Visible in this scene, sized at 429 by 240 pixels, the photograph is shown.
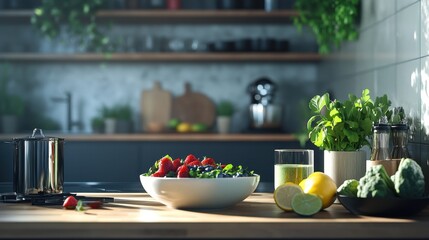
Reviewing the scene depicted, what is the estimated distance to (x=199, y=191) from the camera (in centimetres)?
208

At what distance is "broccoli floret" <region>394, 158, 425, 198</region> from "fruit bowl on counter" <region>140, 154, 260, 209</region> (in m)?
0.42

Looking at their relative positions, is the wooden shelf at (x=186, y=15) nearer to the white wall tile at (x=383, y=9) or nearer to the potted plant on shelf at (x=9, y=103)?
the potted plant on shelf at (x=9, y=103)

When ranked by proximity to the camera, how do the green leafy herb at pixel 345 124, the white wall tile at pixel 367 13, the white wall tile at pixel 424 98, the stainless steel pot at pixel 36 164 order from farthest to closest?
the white wall tile at pixel 367 13
the white wall tile at pixel 424 98
the green leafy herb at pixel 345 124
the stainless steel pot at pixel 36 164

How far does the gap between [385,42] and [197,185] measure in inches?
66.6

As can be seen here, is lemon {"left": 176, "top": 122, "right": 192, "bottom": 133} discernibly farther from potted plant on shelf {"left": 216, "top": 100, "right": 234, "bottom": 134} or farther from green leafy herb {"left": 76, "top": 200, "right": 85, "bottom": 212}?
green leafy herb {"left": 76, "top": 200, "right": 85, "bottom": 212}

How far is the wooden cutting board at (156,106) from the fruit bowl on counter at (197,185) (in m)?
3.41

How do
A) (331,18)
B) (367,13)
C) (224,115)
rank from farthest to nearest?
(224,115) < (331,18) < (367,13)

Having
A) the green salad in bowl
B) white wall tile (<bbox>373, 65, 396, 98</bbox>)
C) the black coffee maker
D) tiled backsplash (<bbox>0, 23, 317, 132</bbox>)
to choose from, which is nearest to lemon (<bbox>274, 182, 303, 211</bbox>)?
the green salad in bowl

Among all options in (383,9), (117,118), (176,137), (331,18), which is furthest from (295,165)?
(117,118)

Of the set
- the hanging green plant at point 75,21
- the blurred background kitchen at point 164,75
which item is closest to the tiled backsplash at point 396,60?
the blurred background kitchen at point 164,75

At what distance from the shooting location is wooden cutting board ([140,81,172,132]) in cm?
559

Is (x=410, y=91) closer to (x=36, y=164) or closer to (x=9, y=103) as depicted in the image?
(x=36, y=164)

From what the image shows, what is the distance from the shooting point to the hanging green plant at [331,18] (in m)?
4.12

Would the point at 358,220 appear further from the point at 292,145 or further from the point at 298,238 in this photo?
the point at 292,145
